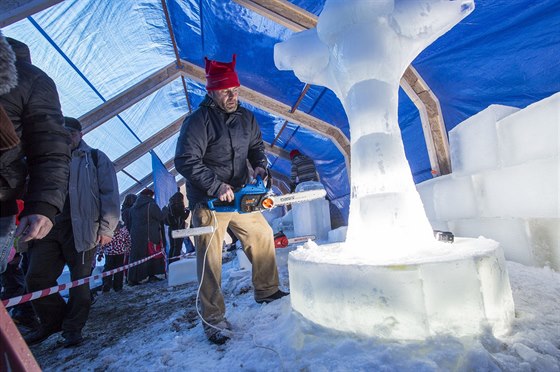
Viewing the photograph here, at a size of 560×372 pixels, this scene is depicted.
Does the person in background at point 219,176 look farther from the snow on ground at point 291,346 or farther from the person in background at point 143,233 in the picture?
the person in background at point 143,233

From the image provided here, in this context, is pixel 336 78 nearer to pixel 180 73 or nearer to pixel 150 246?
pixel 150 246

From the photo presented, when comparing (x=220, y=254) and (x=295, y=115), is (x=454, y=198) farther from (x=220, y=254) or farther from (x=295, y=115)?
(x=295, y=115)

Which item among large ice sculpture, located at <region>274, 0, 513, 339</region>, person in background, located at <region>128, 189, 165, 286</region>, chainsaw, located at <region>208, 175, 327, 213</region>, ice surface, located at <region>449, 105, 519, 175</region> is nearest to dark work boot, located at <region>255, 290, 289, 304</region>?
large ice sculpture, located at <region>274, 0, 513, 339</region>

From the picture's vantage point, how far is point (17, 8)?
3143mm

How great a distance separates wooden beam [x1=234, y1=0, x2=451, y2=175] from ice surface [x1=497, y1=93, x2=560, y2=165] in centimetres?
202

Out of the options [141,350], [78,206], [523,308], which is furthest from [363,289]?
[78,206]

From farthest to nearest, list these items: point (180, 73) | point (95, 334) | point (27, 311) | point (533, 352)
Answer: point (180, 73) → point (27, 311) → point (95, 334) → point (533, 352)

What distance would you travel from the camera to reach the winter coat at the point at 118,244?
5.07m

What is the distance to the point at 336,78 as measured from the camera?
1.97m

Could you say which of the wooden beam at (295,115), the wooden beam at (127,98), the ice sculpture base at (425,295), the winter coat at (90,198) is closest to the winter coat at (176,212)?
the wooden beam at (127,98)

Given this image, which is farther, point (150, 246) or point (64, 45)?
point (150, 246)

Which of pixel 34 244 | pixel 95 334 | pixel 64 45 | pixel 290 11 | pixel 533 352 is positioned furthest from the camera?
pixel 64 45

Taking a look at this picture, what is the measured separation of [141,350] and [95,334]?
2.95 feet

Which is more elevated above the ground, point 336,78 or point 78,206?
point 336,78
